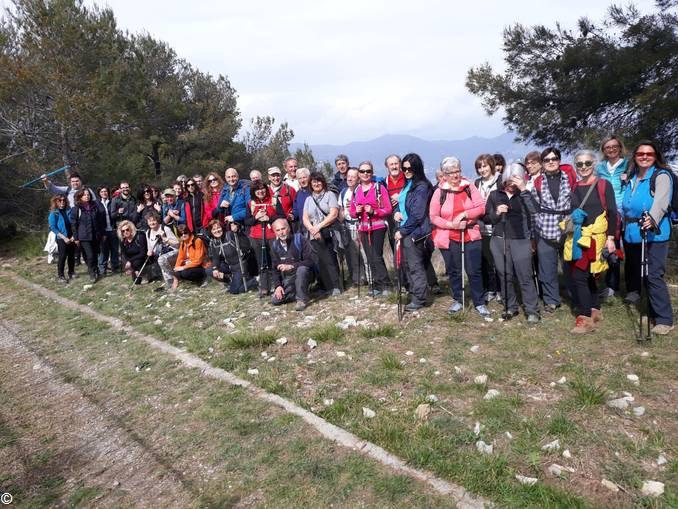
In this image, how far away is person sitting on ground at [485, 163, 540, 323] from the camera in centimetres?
662

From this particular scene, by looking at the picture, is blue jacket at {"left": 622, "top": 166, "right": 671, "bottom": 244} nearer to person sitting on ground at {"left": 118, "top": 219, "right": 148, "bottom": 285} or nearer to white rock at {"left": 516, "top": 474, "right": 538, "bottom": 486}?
white rock at {"left": 516, "top": 474, "right": 538, "bottom": 486}

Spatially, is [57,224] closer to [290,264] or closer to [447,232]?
[290,264]

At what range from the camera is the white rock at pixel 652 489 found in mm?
3459

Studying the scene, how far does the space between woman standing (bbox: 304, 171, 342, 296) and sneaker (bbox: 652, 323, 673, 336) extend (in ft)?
16.2

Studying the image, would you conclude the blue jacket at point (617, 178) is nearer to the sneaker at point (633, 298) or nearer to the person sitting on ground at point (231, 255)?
the sneaker at point (633, 298)

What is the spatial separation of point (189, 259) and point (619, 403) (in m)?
9.01

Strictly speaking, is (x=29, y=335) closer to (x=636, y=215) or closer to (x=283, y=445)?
(x=283, y=445)

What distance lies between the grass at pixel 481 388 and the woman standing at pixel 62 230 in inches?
248

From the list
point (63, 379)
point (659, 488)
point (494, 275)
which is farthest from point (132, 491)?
point (494, 275)

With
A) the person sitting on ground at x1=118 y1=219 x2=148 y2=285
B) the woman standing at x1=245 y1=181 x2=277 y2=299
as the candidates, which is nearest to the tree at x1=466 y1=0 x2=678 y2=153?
the woman standing at x1=245 y1=181 x2=277 y2=299

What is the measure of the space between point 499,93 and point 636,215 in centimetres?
804

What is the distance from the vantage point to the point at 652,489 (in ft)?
11.5

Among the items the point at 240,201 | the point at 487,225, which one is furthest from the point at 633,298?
the point at 240,201

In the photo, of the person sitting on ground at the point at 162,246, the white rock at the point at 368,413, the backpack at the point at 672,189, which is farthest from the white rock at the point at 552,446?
the person sitting on ground at the point at 162,246
